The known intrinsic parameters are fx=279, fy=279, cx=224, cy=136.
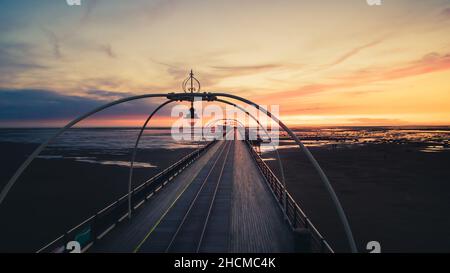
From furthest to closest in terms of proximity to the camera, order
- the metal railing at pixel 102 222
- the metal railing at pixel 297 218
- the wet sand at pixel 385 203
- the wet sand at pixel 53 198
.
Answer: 1. the wet sand at pixel 53 198
2. the wet sand at pixel 385 203
3. the metal railing at pixel 102 222
4. the metal railing at pixel 297 218

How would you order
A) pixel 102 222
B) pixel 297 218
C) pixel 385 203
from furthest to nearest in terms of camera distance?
pixel 385 203 → pixel 297 218 → pixel 102 222

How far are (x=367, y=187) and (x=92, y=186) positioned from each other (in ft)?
114

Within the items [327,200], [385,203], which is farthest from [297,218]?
[385,203]

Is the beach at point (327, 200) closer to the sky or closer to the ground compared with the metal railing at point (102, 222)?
closer to the ground

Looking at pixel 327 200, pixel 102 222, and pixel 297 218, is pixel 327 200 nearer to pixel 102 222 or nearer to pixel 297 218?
pixel 297 218

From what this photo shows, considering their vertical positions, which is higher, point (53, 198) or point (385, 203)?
point (53, 198)

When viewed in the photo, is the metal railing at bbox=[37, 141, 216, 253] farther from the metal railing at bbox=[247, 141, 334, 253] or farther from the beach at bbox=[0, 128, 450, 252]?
the metal railing at bbox=[247, 141, 334, 253]

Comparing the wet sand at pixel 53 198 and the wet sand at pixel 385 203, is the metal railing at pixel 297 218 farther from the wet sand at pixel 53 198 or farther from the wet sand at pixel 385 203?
the wet sand at pixel 53 198

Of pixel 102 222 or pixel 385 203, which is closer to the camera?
pixel 102 222

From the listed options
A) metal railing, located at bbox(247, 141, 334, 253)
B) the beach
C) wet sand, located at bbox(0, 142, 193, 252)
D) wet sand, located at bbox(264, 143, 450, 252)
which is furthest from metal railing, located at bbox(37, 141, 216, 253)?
wet sand, located at bbox(264, 143, 450, 252)

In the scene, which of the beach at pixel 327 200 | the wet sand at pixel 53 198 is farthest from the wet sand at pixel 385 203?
the wet sand at pixel 53 198

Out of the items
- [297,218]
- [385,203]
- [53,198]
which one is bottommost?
[385,203]

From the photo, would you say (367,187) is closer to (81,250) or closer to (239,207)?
(239,207)
